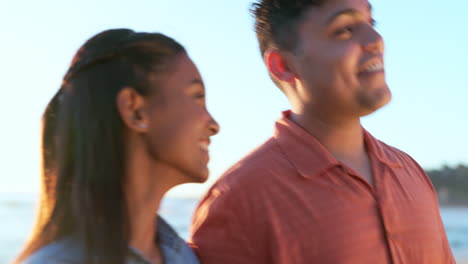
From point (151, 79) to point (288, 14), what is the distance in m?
0.91

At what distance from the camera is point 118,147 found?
1899mm

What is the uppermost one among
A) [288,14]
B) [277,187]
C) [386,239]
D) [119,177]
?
[288,14]

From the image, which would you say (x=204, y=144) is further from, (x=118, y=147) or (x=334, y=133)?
(x=334, y=133)

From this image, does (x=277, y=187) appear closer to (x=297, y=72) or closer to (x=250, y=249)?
(x=250, y=249)

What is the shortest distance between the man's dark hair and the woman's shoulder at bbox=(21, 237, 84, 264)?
50.2 inches

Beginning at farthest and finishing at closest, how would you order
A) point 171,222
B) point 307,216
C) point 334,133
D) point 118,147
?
1. point 171,222
2. point 334,133
3. point 307,216
4. point 118,147

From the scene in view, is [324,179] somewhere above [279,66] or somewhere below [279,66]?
below

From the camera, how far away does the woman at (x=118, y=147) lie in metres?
1.81

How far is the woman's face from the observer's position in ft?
6.40

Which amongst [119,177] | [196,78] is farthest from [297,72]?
[119,177]

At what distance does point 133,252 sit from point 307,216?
0.71m

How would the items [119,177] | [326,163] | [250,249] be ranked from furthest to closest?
1. [326,163]
2. [250,249]
3. [119,177]

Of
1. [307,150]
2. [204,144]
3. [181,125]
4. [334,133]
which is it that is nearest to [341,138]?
[334,133]

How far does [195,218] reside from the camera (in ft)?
8.08
